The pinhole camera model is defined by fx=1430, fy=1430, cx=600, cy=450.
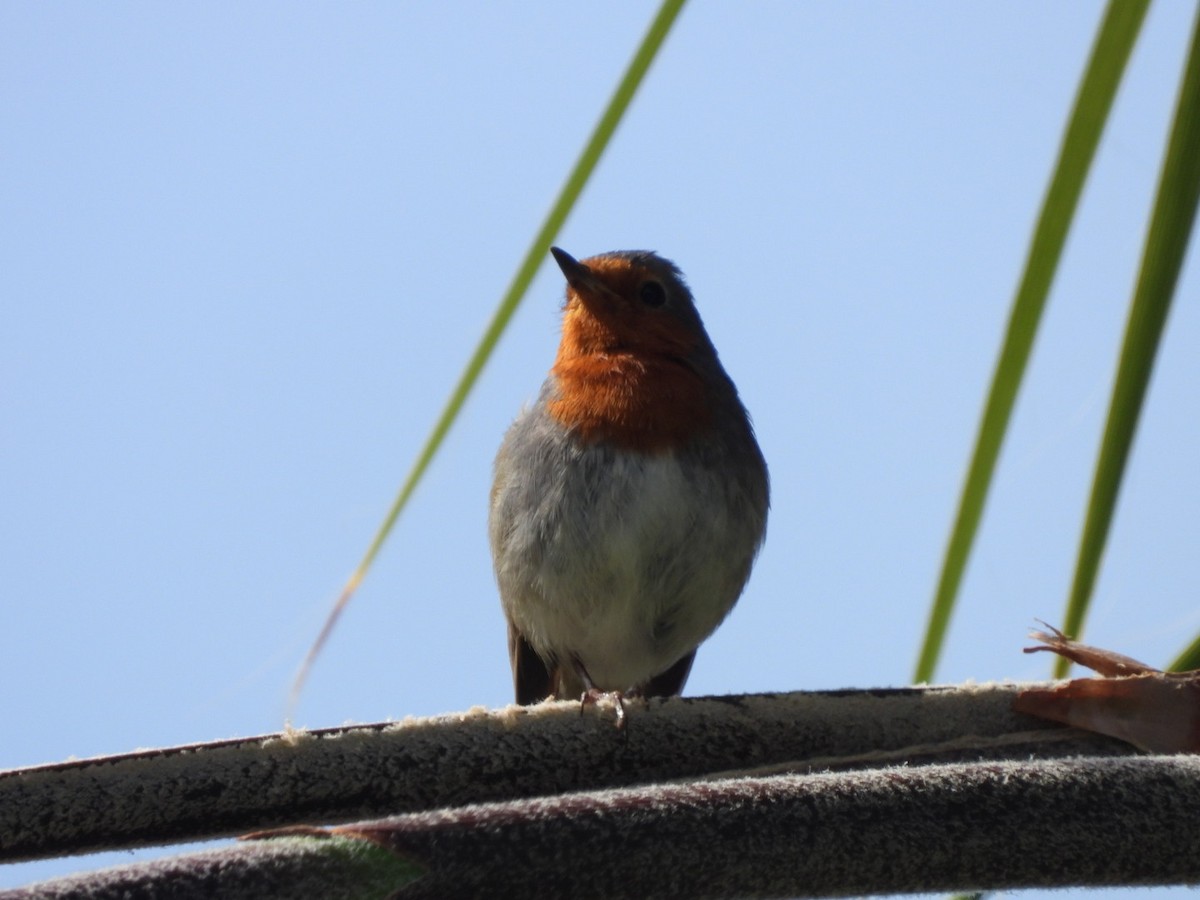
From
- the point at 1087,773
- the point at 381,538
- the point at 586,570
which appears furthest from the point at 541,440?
the point at 1087,773

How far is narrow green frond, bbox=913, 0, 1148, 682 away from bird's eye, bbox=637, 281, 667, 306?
10.2ft

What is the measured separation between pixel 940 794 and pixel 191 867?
0.68 m

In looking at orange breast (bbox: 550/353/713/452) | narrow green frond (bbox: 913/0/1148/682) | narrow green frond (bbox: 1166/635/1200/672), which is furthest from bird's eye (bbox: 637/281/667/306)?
narrow green frond (bbox: 1166/635/1200/672)

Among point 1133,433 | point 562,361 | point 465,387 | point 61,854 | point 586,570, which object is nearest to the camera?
point 61,854

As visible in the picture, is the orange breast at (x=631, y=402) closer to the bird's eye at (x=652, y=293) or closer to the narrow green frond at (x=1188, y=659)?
the bird's eye at (x=652, y=293)

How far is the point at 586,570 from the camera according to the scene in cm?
431

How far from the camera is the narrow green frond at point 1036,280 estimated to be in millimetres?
1583

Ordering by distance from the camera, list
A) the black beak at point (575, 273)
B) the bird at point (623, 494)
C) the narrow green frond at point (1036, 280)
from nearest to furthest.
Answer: the narrow green frond at point (1036, 280) → the bird at point (623, 494) → the black beak at point (575, 273)

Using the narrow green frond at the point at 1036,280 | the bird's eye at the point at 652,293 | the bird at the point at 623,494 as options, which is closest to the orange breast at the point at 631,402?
the bird at the point at 623,494

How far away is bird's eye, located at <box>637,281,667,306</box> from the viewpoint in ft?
16.1

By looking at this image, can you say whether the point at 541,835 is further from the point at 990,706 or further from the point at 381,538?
the point at 381,538

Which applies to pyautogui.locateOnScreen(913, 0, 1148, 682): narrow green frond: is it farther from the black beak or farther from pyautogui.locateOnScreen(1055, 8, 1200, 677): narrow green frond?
the black beak

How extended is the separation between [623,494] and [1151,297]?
277 cm

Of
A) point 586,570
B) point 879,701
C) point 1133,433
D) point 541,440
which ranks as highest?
point 1133,433
